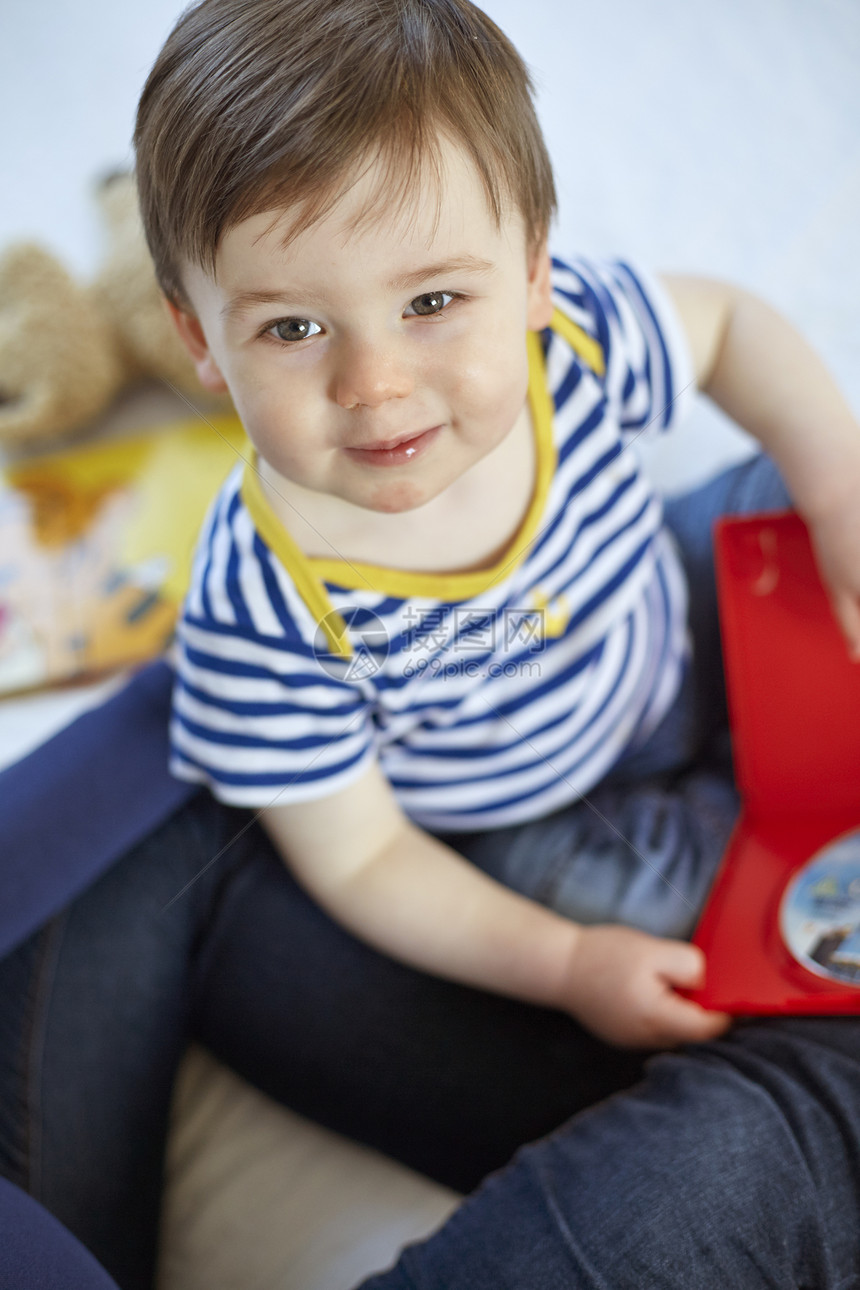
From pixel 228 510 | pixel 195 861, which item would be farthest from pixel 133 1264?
pixel 228 510

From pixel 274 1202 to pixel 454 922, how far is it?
0.52 feet

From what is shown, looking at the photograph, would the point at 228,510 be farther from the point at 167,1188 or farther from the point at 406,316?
the point at 167,1188

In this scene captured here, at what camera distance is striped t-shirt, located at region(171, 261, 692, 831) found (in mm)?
395

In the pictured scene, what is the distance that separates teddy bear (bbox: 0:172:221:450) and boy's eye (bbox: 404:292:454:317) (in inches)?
16.2

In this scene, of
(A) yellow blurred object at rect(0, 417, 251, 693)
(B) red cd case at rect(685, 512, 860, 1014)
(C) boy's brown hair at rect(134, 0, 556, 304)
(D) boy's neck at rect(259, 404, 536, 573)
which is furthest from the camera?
(A) yellow blurred object at rect(0, 417, 251, 693)

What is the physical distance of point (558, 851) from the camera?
0.49 m

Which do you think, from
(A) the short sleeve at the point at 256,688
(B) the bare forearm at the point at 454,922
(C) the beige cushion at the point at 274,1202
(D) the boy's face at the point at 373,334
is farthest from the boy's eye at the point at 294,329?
(C) the beige cushion at the point at 274,1202

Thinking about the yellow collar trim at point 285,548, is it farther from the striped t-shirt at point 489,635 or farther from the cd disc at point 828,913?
the cd disc at point 828,913

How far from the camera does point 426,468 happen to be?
0.33 m

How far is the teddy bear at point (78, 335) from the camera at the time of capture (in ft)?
2.23

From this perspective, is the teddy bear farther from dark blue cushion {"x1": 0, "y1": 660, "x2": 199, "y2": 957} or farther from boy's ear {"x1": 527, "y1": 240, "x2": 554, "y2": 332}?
boy's ear {"x1": 527, "y1": 240, "x2": 554, "y2": 332}

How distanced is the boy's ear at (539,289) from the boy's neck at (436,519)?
4cm

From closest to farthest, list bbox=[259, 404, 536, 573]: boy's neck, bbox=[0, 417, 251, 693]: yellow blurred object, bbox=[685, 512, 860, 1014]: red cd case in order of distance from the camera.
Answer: bbox=[259, 404, 536, 573]: boy's neck → bbox=[685, 512, 860, 1014]: red cd case → bbox=[0, 417, 251, 693]: yellow blurred object

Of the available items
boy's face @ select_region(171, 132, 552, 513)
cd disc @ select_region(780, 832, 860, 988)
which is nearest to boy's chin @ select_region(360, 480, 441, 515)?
boy's face @ select_region(171, 132, 552, 513)
